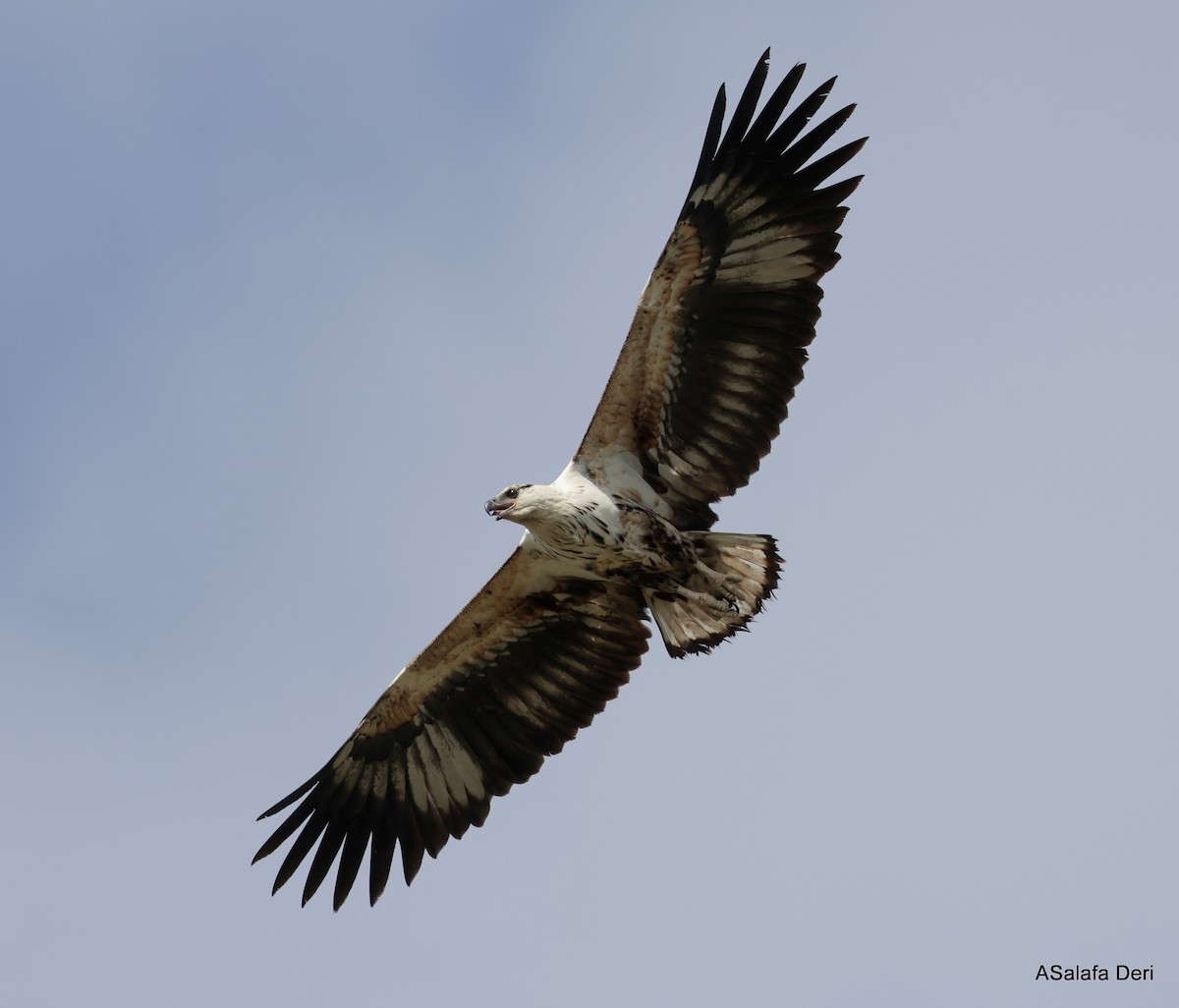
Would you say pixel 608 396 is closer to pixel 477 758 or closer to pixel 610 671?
pixel 610 671

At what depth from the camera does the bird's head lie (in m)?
12.7

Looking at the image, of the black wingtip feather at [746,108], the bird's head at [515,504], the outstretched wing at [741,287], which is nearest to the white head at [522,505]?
the bird's head at [515,504]

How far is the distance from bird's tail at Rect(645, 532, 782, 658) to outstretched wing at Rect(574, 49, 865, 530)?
58 centimetres

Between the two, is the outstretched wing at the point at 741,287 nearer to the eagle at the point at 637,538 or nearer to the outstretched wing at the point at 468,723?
the eagle at the point at 637,538

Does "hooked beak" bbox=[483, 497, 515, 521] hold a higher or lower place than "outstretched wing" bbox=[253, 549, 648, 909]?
higher

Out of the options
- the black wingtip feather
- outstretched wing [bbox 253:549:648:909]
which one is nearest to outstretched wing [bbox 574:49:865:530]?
the black wingtip feather

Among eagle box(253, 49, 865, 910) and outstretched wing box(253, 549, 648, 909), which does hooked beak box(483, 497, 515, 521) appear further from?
outstretched wing box(253, 549, 648, 909)

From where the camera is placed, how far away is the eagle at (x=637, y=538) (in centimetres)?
1280

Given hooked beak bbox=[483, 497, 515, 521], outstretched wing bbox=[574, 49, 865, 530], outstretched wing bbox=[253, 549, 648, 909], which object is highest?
outstretched wing bbox=[574, 49, 865, 530]

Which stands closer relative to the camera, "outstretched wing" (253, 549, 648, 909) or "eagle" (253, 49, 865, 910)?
"eagle" (253, 49, 865, 910)

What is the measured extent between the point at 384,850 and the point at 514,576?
244 centimetres

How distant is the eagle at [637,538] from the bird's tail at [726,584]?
0.01 meters

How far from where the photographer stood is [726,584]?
42.7 feet

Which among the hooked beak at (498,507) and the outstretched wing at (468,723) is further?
the outstretched wing at (468,723)
